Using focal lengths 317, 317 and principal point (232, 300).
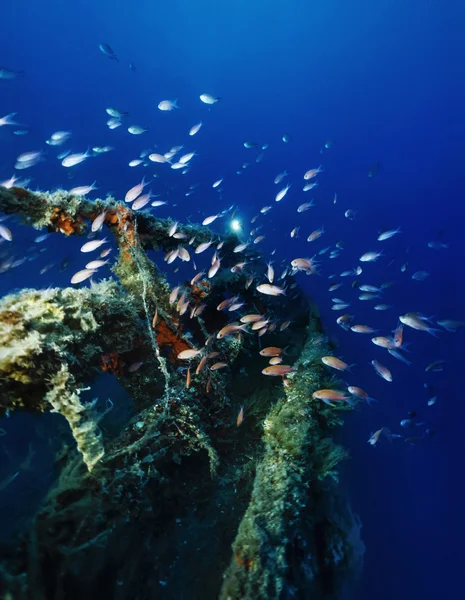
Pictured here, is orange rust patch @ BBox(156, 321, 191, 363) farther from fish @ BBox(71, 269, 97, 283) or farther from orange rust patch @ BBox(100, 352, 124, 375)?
fish @ BBox(71, 269, 97, 283)

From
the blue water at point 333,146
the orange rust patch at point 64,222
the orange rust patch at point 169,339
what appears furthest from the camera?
the blue water at point 333,146

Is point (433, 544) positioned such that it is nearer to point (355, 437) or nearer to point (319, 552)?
point (355, 437)

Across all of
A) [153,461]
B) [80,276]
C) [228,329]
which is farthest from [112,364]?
[228,329]

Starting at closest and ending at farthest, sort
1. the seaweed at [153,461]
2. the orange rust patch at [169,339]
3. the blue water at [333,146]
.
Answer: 1. the seaweed at [153,461]
2. the orange rust patch at [169,339]
3. the blue water at [333,146]

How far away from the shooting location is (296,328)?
30.1 feet

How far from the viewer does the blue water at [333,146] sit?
16.5 m

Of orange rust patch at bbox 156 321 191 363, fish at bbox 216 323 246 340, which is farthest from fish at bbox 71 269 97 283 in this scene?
fish at bbox 216 323 246 340

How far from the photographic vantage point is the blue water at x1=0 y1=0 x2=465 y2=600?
16500 millimetres

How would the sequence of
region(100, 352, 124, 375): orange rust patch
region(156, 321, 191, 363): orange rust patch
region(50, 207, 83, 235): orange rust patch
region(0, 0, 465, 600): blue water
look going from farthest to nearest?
1. region(0, 0, 465, 600): blue water
2. region(156, 321, 191, 363): orange rust patch
3. region(50, 207, 83, 235): orange rust patch
4. region(100, 352, 124, 375): orange rust patch

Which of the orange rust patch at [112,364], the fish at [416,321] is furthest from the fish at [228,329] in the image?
the fish at [416,321]

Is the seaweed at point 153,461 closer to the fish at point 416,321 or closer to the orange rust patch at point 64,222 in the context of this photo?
the orange rust patch at point 64,222

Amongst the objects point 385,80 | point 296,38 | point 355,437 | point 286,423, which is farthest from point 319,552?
point 296,38

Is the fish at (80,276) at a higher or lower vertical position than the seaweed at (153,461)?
higher

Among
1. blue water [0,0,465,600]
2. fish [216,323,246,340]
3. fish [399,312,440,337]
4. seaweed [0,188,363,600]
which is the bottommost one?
seaweed [0,188,363,600]
